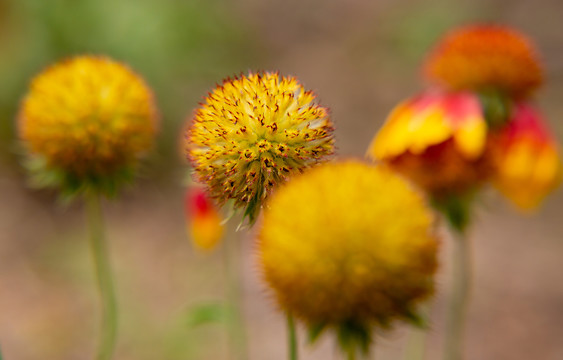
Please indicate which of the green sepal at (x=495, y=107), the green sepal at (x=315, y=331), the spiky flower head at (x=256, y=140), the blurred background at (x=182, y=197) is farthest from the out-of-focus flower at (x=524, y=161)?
the green sepal at (x=315, y=331)

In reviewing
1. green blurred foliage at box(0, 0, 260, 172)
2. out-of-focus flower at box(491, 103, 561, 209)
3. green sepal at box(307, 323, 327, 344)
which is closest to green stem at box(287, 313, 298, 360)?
green sepal at box(307, 323, 327, 344)

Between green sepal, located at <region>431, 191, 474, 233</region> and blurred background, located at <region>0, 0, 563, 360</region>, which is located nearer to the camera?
green sepal, located at <region>431, 191, 474, 233</region>

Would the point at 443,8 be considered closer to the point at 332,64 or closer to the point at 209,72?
the point at 332,64

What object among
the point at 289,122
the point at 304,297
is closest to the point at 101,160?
the point at 289,122

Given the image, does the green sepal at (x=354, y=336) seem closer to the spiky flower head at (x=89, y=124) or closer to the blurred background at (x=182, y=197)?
the spiky flower head at (x=89, y=124)

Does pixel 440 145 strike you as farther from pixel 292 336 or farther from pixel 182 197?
pixel 182 197

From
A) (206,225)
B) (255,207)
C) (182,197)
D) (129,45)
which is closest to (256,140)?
(255,207)

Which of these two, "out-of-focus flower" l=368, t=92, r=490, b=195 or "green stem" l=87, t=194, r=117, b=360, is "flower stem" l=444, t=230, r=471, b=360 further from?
"green stem" l=87, t=194, r=117, b=360
